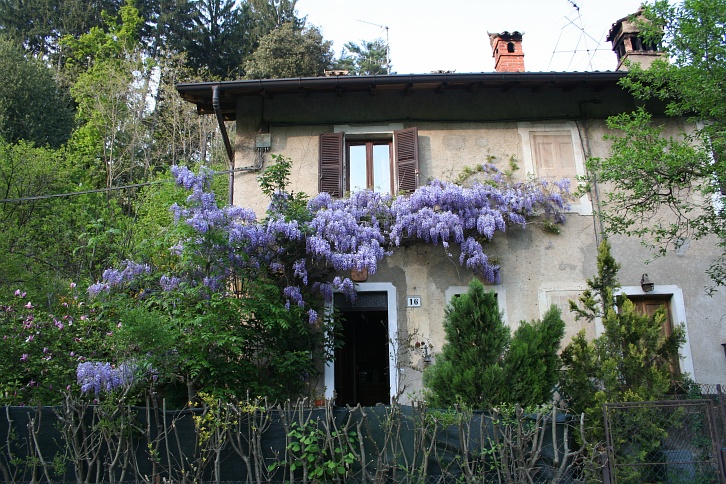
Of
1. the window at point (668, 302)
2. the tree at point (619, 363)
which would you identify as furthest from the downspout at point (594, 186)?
the tree at point (619, 363)

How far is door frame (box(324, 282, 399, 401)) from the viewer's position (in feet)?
29.0

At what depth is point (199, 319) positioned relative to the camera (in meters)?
7.20

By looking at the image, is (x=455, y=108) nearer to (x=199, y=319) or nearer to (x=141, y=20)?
(x=199, y=319)

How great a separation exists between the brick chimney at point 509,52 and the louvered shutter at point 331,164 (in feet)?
11.1

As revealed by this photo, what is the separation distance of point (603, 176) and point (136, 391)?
629 centimetres

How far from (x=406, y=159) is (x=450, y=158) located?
0.74 metres

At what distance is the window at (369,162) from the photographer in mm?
9781

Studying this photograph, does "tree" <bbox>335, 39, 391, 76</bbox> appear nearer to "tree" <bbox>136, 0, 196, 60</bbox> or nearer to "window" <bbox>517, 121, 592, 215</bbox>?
"tree" <bbox>136, 0, 196, 60</bbox>

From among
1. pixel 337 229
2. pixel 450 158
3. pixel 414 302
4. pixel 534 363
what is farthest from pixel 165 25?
pixel 534 363

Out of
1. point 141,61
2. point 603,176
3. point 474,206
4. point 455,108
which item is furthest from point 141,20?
point 603,176

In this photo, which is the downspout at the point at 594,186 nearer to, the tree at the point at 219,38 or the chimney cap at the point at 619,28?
the chimney cap at the point at 619,28

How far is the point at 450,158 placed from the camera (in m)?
9.98

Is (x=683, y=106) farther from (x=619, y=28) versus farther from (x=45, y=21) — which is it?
(x=45, y=21)

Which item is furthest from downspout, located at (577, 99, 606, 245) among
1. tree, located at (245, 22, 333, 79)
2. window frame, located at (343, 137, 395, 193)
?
tree, located at (245, 22, 333, 79)
